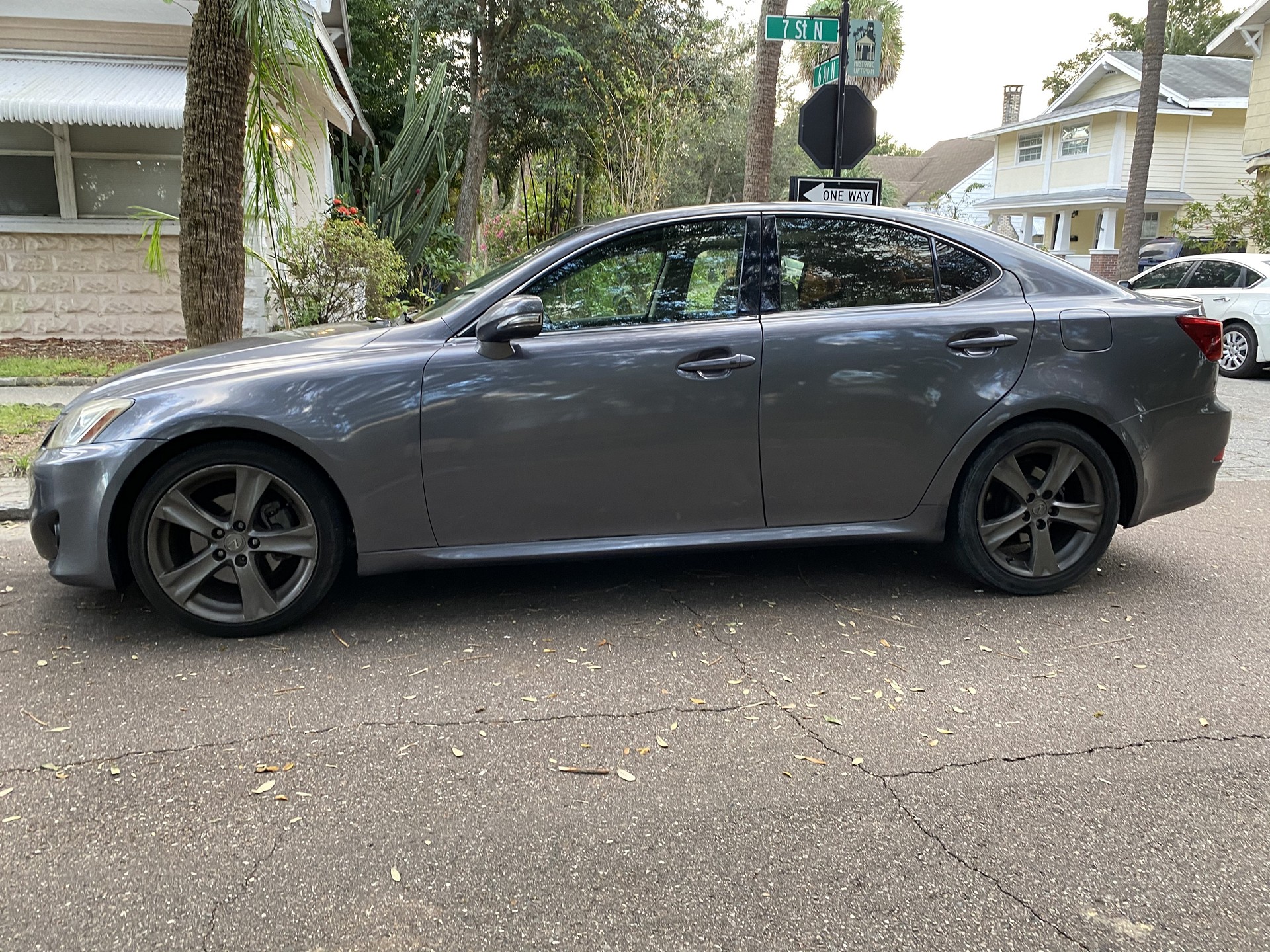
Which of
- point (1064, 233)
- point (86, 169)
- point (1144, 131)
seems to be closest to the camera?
point (86, 169)

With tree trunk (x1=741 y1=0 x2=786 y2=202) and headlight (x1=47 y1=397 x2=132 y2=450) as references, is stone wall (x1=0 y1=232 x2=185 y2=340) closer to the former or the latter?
tree trunk (x1=741 y1=0 x2=786 y2=202)

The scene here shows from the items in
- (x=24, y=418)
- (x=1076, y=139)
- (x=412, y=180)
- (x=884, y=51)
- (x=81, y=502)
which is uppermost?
(x=884, y=51)

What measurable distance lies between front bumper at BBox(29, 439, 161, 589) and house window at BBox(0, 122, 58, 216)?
9756 millimetres

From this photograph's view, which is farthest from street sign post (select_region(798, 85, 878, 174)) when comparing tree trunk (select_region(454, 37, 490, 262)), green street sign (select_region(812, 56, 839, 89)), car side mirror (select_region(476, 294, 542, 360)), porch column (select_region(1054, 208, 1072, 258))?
porch column (select_region(1054, 208, 1072, 258))

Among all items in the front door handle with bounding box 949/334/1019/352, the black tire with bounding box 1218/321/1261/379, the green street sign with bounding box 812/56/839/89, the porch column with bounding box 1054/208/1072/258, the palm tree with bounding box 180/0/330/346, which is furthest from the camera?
the porch column with bounding box 1054/208/1072/258

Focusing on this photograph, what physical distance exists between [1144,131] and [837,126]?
1338 cm

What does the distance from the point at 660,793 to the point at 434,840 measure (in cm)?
64

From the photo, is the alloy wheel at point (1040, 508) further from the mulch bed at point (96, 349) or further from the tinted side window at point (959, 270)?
the mulch bed at point (96, 349)

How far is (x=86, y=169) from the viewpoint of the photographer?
1184cm

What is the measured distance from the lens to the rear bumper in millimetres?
4395

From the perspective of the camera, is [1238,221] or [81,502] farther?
[1238,221]

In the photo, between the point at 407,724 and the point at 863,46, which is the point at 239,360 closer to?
the point at 407,724

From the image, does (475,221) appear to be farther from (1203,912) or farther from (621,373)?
(1203,912)

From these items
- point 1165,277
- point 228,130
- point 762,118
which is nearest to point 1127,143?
point 1165,277
